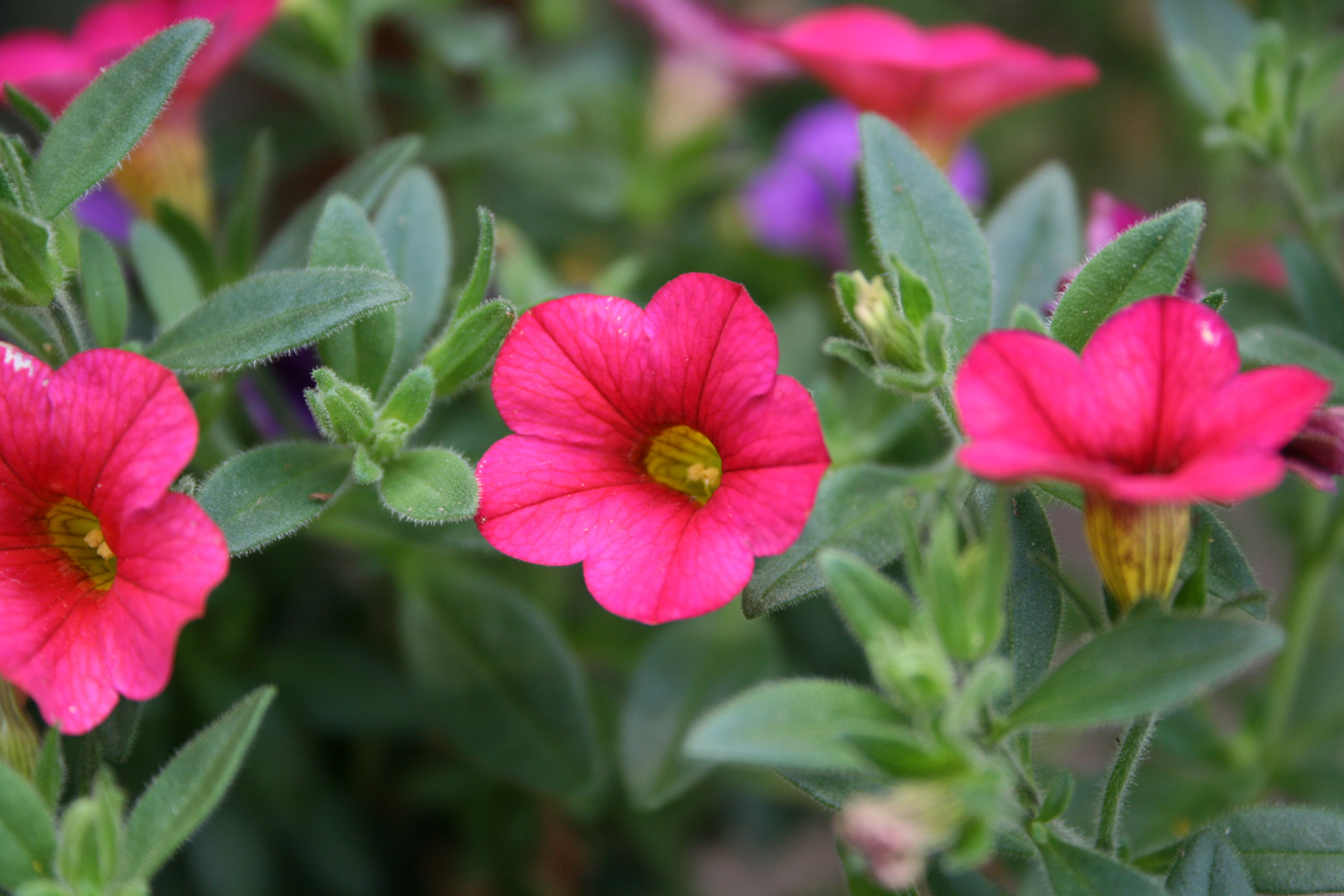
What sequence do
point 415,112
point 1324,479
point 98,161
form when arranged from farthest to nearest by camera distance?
point 415,112, point 98,161, point 1324,479

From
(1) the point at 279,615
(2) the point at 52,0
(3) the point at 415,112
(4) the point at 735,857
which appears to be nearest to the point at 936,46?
(3) the point at 415,112

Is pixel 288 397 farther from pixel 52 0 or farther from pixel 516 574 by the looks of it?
pixel 52 0

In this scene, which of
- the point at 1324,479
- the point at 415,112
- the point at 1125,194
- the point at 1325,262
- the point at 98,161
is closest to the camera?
the point at 1324,479

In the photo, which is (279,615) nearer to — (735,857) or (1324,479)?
(735,857)

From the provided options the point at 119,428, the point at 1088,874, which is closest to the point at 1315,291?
the point at 1088,874

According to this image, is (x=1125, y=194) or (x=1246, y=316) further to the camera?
(x=1125, y=194)

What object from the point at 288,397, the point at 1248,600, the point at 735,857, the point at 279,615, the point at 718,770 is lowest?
the point at 735,857

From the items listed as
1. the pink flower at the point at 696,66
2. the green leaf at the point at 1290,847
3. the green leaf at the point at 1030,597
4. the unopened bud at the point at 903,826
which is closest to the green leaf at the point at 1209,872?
Answer: the green leaf at the point at 1290,847

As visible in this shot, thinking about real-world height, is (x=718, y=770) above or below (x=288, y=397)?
below
